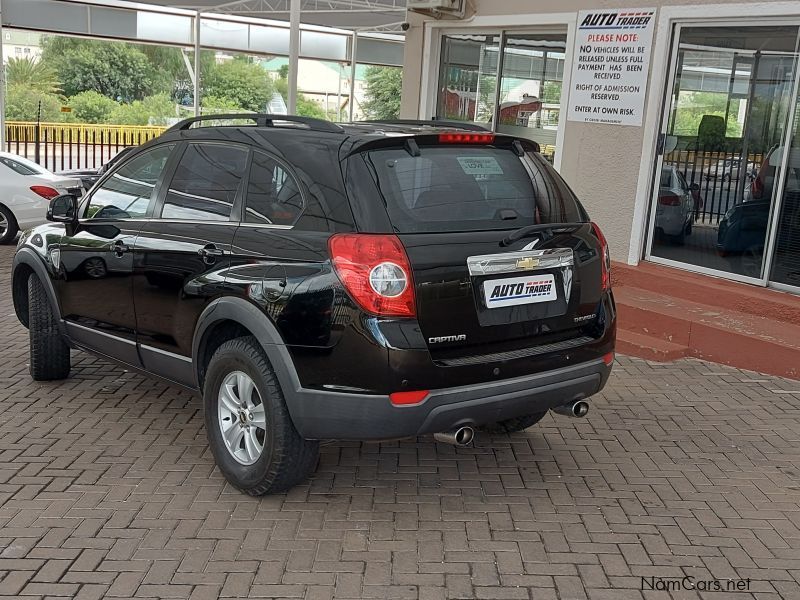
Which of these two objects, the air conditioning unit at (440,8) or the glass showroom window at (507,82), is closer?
the glass showroom window at (507,82)

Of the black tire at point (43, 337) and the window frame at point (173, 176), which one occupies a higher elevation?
the window frame at point (173, 176)

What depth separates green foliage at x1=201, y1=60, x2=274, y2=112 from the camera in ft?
104

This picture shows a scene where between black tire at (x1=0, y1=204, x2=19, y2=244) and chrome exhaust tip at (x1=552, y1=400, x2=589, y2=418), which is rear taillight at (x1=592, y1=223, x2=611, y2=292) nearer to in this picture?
chrome exhaust tip at (x1=552, y1=400, x2=589, y2=418)

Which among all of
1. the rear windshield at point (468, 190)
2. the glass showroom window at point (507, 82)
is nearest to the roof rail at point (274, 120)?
the rear windshield at point (468, 190)

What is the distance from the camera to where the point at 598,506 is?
164 inches

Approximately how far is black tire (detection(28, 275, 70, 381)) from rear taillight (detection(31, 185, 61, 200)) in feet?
20.6

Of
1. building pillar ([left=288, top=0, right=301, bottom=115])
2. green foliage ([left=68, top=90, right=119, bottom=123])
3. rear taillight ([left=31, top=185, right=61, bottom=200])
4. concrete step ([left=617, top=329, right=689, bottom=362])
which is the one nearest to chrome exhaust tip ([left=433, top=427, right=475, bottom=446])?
concrete step ([left=617, top=329, right=689, bottom=362])

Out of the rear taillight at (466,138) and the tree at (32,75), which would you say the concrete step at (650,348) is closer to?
the rear taillight at (466,138)

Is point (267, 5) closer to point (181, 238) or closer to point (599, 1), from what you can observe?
point (599, 1)

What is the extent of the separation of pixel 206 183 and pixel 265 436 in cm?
144

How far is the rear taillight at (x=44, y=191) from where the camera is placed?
1150 centimetres

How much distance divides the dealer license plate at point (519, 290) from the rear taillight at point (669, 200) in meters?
4.36

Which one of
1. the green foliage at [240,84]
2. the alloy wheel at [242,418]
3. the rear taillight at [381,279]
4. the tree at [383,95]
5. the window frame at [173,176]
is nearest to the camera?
the rear taillight at [381,279]

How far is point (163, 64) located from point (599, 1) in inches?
1030
